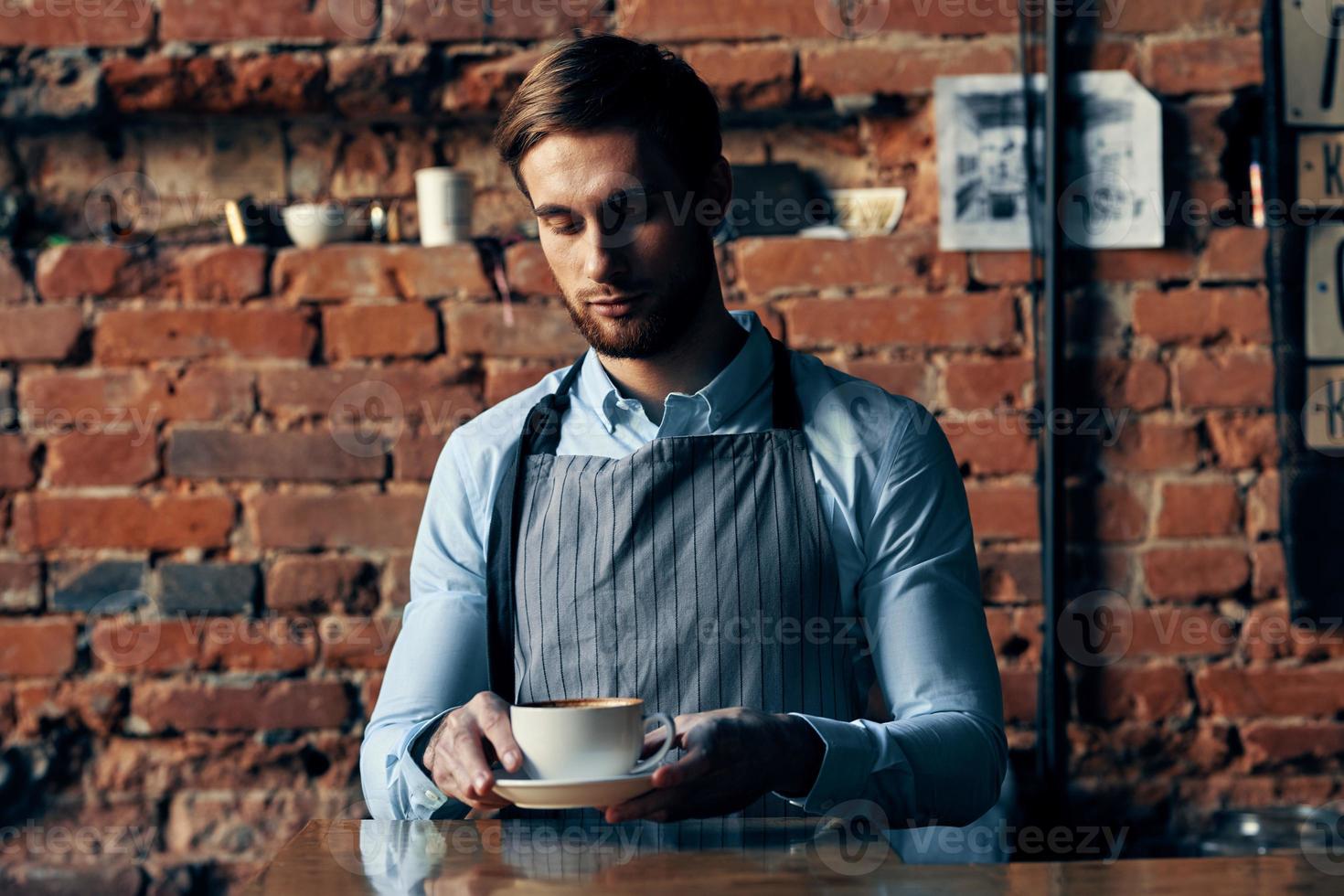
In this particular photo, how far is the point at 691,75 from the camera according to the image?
4.47 ft

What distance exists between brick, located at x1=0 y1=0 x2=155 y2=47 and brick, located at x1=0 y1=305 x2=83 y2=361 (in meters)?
0.36

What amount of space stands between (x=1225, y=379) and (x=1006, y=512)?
0.33 meters

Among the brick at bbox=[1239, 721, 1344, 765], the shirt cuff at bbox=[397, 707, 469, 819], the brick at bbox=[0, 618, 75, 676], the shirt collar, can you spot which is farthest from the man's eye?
the brick at bbox=[1239, 721, 1344, 765]

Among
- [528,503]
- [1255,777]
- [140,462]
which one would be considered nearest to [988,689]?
[528,503]

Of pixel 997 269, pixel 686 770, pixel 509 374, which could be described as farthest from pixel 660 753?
pixel 997 269

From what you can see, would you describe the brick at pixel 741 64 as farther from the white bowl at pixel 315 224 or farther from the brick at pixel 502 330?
the white bowl at pixel 315 224

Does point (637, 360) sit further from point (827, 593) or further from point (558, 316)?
point (558, 316)

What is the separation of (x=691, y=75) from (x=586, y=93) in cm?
16

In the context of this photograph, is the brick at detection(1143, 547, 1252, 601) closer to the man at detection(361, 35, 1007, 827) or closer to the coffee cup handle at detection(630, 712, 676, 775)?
the man at detection(361, 35, 1007, 827)

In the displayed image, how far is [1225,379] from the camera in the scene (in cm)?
176

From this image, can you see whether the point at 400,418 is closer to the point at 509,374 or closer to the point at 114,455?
the point at 509,374

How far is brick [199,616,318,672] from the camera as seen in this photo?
179 centimetres

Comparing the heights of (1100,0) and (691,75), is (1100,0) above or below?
above

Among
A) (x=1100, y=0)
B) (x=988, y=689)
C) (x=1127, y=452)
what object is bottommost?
(x=988, y=689)
